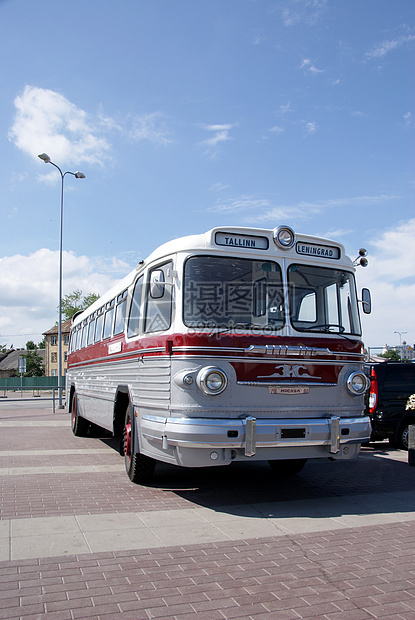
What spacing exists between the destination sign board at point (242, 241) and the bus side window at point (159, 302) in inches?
26.0

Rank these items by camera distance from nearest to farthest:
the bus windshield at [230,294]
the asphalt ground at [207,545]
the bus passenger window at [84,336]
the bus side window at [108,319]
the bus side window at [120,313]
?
the asphalt ground at [207,545]
the bus windshield at [230,294]
the bus side window at [120,313]
the bus side window at [108,319]
the bus passenger window at [84,336]

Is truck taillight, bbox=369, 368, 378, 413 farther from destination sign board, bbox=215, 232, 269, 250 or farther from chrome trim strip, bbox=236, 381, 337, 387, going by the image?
destination sign board, bbox=215, 232, 269, 250

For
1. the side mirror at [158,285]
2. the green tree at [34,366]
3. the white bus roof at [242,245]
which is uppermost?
the green tree at [34,366]


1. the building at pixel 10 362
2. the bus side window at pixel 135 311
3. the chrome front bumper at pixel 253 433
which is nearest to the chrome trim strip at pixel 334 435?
the chrome front bumper at pixel 253 433

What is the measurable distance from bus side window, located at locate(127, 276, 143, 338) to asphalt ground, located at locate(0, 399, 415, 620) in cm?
210

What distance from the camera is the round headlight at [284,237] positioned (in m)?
6.66

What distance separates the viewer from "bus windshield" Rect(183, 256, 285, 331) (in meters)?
6.19

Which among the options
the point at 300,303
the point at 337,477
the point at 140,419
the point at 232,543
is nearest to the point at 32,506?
the point at 140,419

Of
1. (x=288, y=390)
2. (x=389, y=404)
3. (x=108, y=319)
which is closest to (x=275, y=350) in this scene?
(x=288, y=390)

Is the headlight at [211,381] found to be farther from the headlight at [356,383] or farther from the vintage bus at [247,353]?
the headlight at [356,383]

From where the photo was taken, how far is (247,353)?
6062 mm

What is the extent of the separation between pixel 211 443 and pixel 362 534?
5.53ft

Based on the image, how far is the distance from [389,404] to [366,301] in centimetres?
457

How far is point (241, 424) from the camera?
5871mm
